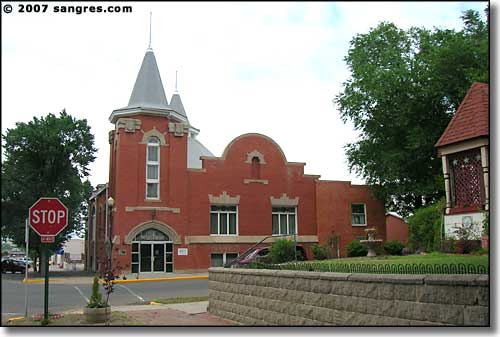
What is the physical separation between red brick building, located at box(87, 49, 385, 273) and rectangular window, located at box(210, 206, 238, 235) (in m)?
0.05

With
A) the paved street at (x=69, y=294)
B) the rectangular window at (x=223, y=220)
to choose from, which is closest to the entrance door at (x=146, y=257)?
the rectangular window at (x=223, y=220)

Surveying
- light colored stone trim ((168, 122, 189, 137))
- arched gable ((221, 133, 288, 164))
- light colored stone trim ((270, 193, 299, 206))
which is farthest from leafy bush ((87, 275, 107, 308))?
light colored stone trim ((270, 193, 299, 206))

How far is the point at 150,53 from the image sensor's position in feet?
33.0

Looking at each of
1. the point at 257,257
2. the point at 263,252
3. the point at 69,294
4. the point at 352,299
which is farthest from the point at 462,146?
the point at 69,294

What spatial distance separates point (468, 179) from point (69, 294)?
31.8 feet

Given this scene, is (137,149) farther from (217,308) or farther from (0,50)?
(0,50)

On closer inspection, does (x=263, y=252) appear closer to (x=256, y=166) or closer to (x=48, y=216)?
(x=48, y=216)

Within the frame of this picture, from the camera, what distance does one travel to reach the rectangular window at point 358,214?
30.0m

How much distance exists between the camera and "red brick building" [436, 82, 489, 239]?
972 centimetres

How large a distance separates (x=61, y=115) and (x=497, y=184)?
6.71m

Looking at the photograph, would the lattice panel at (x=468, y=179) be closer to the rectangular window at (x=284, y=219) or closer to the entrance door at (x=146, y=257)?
the entrance door at (x=146, y=257)

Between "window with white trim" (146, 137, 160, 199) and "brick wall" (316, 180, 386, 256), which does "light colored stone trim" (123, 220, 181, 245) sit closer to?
"window with white trim" (146, 137, 160, 199)

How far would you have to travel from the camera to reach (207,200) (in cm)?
2848

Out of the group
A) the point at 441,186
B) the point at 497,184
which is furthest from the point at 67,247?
the point at 441,186
